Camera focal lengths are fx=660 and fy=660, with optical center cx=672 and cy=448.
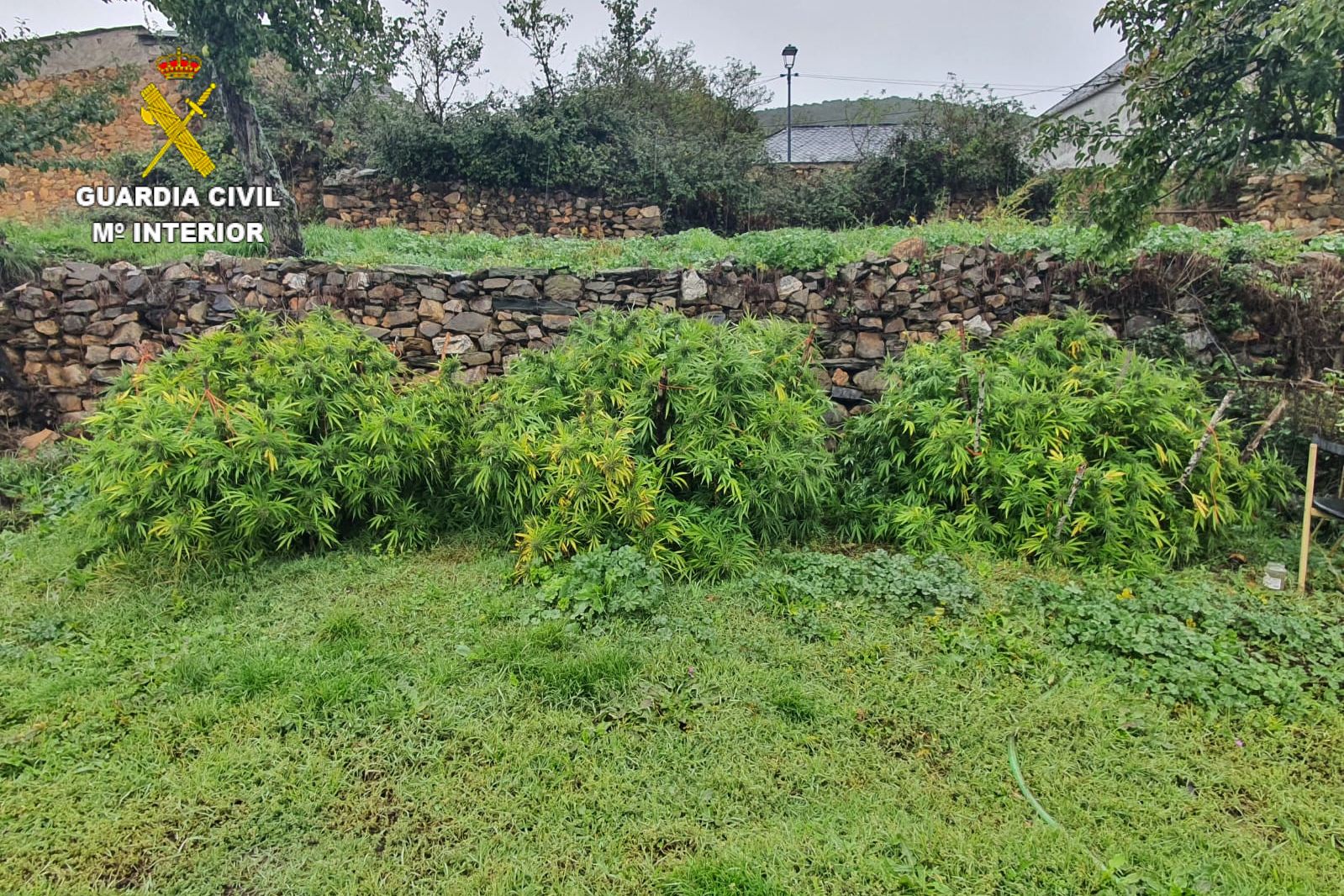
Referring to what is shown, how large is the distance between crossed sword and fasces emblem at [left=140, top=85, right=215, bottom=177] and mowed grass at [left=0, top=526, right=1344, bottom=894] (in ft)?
21.9

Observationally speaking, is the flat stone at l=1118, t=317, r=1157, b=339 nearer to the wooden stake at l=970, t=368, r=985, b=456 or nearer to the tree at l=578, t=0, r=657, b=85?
the wooden stake at l=970, t=368, r=985, b=456

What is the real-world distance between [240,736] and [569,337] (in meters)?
2.50

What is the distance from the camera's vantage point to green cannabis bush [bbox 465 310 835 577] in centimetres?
301

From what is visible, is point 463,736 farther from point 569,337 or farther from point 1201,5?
point 1201,5

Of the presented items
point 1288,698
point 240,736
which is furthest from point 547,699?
point 1288,698

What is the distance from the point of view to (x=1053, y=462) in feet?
10.5

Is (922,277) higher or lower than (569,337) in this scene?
higher

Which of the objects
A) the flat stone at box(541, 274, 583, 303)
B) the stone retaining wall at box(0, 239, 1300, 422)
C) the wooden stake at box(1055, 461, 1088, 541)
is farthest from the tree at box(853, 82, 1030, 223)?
the wooden stake at box(1055, 461, 1088, 541)

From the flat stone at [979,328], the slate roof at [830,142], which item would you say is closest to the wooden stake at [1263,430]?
the flat stone at [979,328]

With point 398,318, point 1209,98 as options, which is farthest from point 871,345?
point 398,318

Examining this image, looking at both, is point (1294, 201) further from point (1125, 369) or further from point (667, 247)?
point (667, 247)

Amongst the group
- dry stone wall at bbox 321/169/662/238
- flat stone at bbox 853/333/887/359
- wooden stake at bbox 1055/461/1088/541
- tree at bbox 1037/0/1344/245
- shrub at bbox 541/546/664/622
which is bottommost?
shrub at bbox 541/546/664/622

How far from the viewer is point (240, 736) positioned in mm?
2064

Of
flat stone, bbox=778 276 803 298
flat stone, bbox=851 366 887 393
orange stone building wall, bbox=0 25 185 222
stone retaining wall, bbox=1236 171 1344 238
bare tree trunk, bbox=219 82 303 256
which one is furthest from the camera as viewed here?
orange stone building wall, bbox=0 25 185 222
